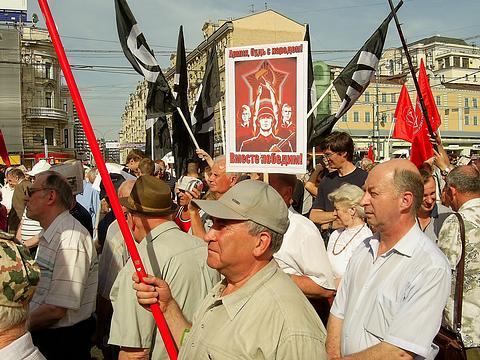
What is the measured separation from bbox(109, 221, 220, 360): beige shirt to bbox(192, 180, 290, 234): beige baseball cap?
652 mm

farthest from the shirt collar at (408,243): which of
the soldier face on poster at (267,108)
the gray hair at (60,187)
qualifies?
the gray hair at (60,187)

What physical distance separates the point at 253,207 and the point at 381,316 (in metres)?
0.87

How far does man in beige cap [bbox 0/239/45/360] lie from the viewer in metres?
2.20

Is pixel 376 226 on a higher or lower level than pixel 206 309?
higher

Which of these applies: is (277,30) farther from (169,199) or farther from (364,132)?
(169,199)

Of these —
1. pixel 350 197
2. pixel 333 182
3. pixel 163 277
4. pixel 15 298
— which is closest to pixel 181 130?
pixel 333 182

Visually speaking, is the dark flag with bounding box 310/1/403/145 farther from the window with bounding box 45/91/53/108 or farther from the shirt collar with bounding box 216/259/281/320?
the window with bounding box 45/91/53/108

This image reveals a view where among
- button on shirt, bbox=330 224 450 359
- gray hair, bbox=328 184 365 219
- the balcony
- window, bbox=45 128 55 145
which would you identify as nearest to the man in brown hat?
button on shirt, bbox=330 224 450 359

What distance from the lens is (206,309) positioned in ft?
8.42

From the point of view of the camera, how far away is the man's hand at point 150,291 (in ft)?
8.52

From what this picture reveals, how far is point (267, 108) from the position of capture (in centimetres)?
477

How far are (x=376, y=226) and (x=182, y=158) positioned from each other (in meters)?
4.46

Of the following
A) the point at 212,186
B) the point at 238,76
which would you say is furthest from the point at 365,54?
the point at 212,186

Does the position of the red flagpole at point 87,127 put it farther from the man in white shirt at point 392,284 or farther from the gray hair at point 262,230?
the man in white shirt at point 392,284
